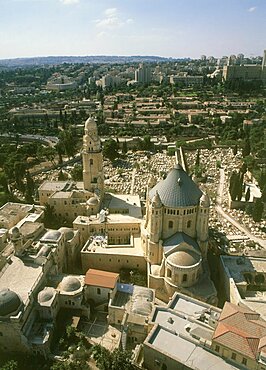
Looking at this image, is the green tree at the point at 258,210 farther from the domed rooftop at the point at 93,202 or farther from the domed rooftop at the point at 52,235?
the domed rooftop at the point at 52,235

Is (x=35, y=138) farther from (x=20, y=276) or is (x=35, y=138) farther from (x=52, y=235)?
(x=20, y=276)

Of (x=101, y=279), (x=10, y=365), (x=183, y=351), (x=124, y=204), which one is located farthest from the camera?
(x=124, y=204)

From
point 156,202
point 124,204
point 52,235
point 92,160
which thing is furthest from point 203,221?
point 92,160

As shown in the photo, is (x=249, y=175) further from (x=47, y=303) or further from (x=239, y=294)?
(x=47, y=303)

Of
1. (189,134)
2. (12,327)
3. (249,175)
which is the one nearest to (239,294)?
(12,327)

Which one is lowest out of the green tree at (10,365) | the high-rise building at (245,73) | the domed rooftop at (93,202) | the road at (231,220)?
the road at (231,220)

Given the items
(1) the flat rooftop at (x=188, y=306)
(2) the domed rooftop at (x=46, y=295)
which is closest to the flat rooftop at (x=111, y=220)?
(2) the domed rooftop at (x=46, y=295)
